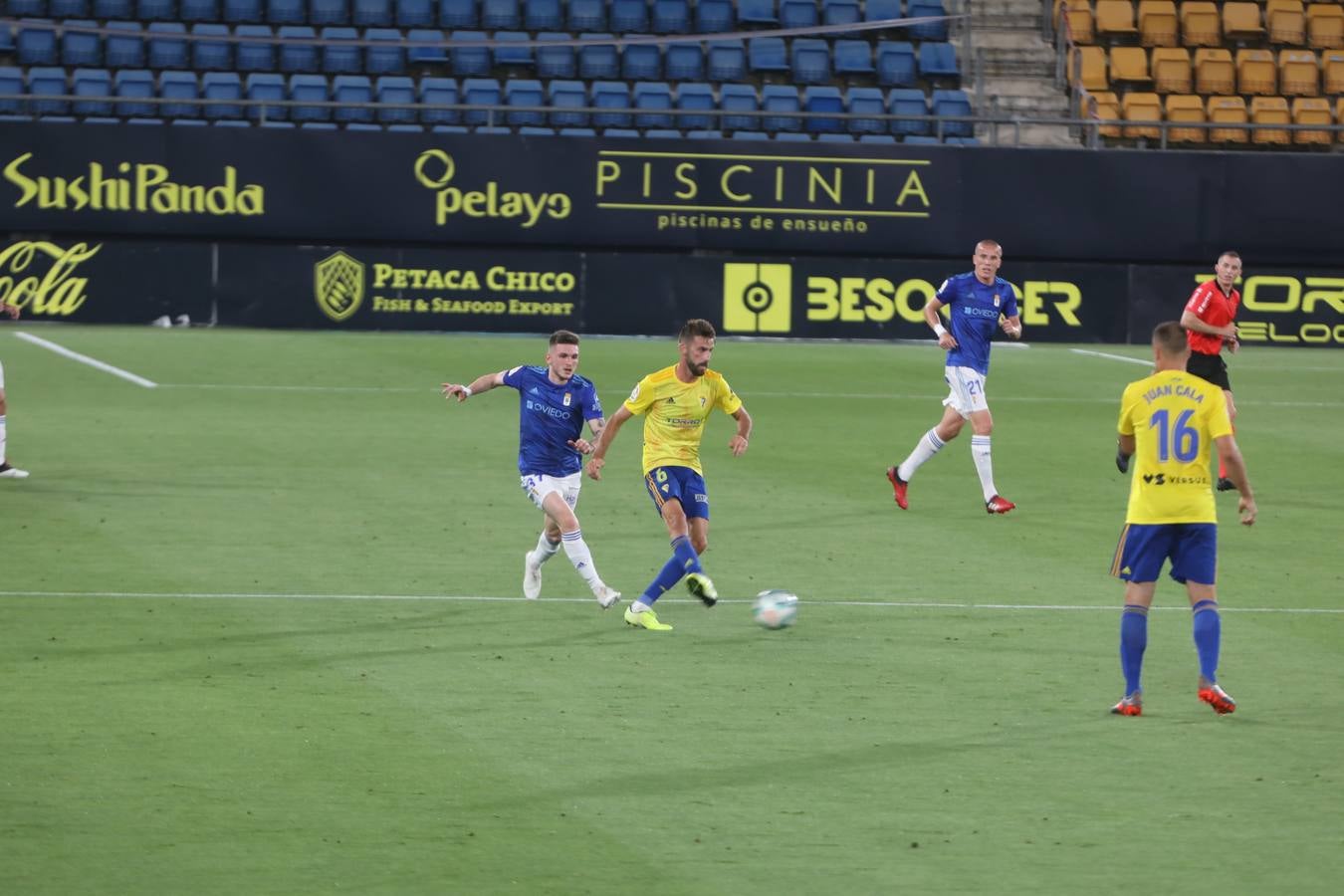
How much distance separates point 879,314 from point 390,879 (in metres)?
27.2

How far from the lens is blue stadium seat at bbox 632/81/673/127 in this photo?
34.2 m

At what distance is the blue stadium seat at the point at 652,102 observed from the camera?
34.2 metres

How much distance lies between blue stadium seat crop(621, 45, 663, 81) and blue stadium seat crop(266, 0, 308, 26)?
579 centimetres

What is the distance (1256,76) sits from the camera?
36.8 m

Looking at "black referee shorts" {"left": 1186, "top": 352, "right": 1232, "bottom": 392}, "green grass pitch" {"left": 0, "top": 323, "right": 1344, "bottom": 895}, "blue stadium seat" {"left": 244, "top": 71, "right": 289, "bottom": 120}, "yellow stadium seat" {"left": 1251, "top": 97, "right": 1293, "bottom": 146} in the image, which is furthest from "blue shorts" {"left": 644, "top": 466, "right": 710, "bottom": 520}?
"yellow stadium seat" {"left": 1251, "top": 97, "right": 1293, "bottom": 146}

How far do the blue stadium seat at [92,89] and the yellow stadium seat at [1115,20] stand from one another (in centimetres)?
1825

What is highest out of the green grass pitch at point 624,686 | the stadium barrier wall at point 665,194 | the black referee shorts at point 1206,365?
the stadium barrier wall at point 665,194

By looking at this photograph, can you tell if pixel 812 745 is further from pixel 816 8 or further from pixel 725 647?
pixel 816 8

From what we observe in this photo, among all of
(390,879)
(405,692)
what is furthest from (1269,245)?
(390,879)

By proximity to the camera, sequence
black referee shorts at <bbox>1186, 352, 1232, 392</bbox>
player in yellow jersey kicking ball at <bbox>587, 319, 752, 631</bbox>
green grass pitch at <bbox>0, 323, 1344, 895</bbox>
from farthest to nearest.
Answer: black referee shorts at <bbox>1186, 352, 1232, 392</bbox>
player in yellow jersey kicking ball at <bbox>587, 319, 752, 631</bbox>
green grass pitch at <bbox>0, 323, 1344, 895</bbox>

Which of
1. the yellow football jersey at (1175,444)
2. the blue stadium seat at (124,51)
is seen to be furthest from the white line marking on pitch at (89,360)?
the yellow football jersey at (1175,444)

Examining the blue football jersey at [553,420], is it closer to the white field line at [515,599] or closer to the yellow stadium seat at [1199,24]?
the white field line at [515,599]

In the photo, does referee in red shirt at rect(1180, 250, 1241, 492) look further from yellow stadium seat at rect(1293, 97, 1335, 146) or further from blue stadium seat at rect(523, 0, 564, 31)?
blue stadium seat at rect(523, 0, 564, 31)

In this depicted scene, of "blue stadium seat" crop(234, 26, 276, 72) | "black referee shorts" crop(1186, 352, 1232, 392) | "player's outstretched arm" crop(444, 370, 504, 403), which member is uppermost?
"blue stadium seat" crop(234, 26, 276, 72)
